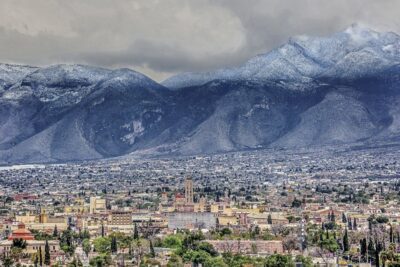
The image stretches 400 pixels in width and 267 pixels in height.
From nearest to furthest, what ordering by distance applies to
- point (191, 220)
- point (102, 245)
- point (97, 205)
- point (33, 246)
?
point (102, 245) → point (33, 246) → point (191, 220) → point (97, 205)

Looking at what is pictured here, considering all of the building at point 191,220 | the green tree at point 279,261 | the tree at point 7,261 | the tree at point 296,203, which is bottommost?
the green tree at point 279,261

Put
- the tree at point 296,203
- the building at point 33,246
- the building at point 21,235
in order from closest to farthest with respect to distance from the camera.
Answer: the building at point 33,246 < the building at point 21,235 < the tree at point 296,203

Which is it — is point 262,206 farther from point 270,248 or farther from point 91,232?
point 270,248

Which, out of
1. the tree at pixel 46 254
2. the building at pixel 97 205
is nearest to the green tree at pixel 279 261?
the tree at pixel 46 254

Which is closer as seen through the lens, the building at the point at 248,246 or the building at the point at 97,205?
the building at the point at 248,246

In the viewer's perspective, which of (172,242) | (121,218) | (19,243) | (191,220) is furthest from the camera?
(121,218)

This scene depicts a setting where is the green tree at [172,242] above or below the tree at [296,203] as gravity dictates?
below

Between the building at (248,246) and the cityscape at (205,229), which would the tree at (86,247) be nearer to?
the cityscape at (205,229)

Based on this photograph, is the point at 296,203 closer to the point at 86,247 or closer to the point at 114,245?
the point at 86,247

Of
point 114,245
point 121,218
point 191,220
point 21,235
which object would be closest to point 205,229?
point 191,220

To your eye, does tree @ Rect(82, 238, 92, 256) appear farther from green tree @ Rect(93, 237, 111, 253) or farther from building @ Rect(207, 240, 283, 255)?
building @ Rect(207, 240, 283, 255)

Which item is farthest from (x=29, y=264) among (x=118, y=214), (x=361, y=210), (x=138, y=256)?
(x=361, y=210)
